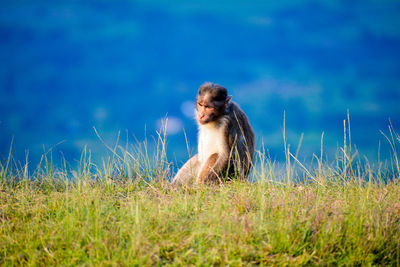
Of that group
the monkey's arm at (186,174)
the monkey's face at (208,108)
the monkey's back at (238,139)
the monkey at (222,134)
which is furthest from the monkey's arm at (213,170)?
the monkey's face at (208,108)

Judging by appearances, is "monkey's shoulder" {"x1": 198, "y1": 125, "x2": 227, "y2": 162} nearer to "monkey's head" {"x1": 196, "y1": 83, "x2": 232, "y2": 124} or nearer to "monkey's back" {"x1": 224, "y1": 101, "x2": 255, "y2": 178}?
"monkey's back" {"x1": 224, "y1": 101, "x2": 255, "y2": 178}

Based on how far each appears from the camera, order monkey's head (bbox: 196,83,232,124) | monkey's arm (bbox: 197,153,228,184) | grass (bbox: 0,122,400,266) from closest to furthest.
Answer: grass (bbox: 0,122,400,266) < monkey's head (bbox: 196,83,232,124) < monkey's arm (bbox: 197,153,228,184)

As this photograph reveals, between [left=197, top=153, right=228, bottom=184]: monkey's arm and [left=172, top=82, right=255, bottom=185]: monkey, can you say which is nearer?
[left=172, top=82, right=255, bottom=185]: monkey

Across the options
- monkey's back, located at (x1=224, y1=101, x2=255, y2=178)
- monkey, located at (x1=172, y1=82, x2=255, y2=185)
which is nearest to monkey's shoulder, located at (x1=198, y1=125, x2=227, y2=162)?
monkey, located at (x1=172, y1=82, x2=255, y2=185)

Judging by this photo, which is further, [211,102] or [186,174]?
[186,174]

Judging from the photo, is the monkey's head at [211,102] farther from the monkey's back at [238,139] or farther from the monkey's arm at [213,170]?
the monkey's arm at [213,170]

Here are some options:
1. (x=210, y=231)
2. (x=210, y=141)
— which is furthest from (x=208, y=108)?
(x=210, y=231)

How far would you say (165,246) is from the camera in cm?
412

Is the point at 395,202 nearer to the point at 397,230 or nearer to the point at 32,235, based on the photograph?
the point at 397,230

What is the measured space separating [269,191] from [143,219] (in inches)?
91.5

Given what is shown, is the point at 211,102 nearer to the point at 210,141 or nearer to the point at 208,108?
the point at 208,108

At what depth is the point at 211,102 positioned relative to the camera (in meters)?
7.04

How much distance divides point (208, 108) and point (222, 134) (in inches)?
21.4

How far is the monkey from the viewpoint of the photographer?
7.05 meters
